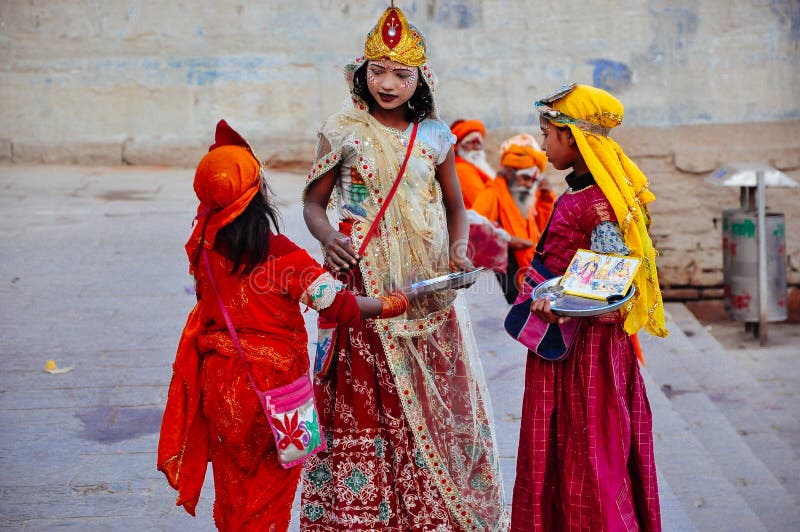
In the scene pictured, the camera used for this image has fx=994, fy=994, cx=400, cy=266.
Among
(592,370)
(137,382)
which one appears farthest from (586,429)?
(137,382)

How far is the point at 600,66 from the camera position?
1121 cm

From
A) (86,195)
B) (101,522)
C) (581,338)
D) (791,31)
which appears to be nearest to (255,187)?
(581,338)

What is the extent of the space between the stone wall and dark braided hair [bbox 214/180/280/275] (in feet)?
27.2

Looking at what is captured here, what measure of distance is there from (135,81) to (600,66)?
17.7ft

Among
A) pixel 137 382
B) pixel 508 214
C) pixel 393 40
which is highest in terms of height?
pixel 393 40

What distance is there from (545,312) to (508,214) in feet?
18.1

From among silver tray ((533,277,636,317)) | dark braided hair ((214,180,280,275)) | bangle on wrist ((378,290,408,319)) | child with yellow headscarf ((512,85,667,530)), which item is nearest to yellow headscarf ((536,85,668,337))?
child with yellow headscarf ((512,85,667,530))

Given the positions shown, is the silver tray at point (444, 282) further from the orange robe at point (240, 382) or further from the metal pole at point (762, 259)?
the metal pole at point (762, 259)

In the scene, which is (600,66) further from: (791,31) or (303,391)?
(303,391)

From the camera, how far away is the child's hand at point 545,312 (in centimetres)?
325

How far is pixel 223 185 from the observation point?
299cm

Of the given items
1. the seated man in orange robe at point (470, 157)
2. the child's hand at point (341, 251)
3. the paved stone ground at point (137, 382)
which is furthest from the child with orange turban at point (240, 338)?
the seated man in orange robe at point (470, 157)

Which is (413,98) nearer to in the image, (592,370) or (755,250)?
(592,370)

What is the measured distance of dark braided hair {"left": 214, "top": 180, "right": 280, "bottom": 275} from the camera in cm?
304
